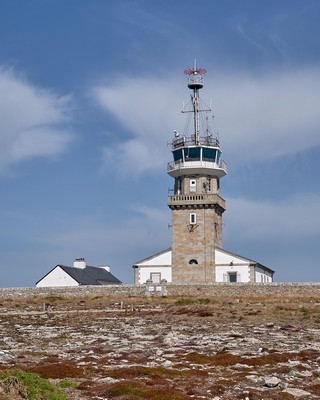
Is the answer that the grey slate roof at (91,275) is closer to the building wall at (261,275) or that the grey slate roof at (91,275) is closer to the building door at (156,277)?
the building door at (156,277)

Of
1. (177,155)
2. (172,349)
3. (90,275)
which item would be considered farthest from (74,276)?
(172,349)

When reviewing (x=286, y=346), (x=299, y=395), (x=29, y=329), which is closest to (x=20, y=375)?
(x=299, y=395)

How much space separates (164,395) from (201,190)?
50.9m

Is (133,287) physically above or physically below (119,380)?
above

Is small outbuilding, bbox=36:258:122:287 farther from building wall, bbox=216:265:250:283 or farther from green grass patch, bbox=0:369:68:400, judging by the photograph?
green grass patch, bbox=0:369:68:400

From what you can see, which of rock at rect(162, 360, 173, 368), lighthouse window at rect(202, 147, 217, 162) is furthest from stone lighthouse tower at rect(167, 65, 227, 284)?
rock at rect(162, 360, 173, 368)

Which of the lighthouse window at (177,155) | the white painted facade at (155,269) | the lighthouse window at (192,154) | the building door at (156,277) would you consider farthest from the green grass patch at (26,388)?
the lighthouse window at (177,155)

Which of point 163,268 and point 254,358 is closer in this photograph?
point 254,358

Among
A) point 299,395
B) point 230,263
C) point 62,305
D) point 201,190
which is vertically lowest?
point 299,395

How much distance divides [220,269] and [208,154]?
1203 centimetres

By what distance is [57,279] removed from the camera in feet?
236

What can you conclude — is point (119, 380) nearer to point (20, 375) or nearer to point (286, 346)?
point (20, 375)

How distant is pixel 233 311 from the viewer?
47656 millimetres

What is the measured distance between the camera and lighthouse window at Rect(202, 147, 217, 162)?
69.2 m
